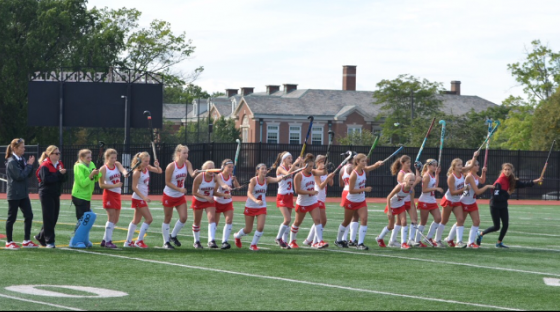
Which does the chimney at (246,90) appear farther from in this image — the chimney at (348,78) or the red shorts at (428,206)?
the red shorts at (428,206)

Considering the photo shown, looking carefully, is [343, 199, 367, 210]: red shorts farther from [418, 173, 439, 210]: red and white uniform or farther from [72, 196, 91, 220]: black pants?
[72, 196, 91, 220]: black pants

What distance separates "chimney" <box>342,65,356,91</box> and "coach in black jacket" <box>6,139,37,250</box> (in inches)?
3113

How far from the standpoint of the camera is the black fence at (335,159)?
3969cm

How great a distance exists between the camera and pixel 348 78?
306 ft

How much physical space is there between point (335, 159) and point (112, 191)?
25.9 metres

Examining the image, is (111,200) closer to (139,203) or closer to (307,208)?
(139,203)

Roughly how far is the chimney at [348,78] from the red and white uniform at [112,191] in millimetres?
78526

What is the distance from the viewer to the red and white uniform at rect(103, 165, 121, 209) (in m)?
15.3

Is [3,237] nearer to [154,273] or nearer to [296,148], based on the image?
[154,273]

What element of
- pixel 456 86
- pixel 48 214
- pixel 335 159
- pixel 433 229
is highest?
pixel 456 86

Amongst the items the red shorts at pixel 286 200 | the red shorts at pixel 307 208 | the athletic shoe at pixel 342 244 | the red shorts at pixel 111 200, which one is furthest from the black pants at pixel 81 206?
the athletic shoe at pixel 342 244

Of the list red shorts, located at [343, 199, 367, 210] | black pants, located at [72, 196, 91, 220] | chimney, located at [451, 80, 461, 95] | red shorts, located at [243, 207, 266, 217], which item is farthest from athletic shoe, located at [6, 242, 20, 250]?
chimney, located at [451, 80, 461, 95]

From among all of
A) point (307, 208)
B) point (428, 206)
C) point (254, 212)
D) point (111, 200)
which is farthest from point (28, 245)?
point (428, 206)

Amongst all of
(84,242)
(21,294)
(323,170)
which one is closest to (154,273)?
(21,294)
